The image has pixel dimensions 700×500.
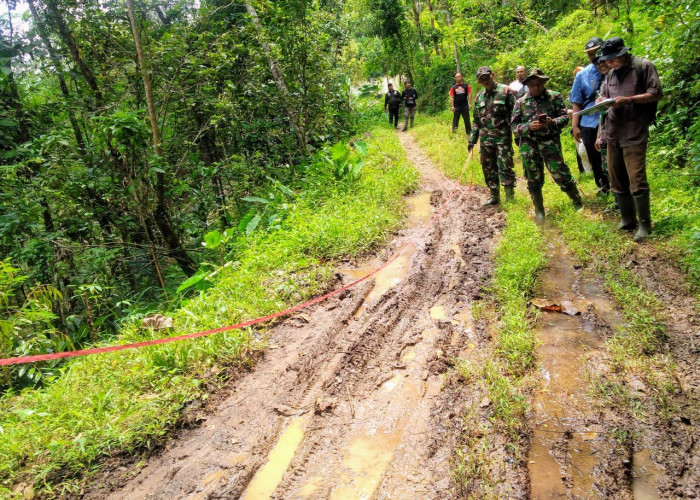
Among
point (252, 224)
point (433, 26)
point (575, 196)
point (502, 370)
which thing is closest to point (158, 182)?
point (252, 224)

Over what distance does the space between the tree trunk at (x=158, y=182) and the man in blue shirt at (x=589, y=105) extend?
6.14 m

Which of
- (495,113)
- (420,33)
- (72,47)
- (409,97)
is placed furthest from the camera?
(420,33)

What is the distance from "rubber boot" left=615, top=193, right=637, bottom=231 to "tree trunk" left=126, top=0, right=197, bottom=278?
6313 millimetres

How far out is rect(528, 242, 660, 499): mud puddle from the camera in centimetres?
221

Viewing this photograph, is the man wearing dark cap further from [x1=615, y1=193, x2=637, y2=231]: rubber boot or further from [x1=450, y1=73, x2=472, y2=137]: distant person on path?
[x1=450, y1=73, x2=472, y2=137]: distant person on path

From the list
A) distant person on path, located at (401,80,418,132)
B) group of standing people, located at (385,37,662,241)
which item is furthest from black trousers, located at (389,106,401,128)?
group of standing people, located at (385,37,662,241)

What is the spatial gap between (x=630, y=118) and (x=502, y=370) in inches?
121

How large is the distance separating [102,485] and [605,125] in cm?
566

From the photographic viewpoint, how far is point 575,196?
584 cm

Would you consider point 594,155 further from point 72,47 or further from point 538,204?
point 72,47

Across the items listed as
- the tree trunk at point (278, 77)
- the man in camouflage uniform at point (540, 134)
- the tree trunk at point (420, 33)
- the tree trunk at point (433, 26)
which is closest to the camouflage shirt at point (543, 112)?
the man in camouflage uniform at point (540, 134)

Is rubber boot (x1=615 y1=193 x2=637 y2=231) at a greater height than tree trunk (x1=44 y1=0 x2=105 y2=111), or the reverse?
tree trunk (x1=44 y1=0 x2=105 y2=111)

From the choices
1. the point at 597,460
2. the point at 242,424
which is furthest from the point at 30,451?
the point at 597,460

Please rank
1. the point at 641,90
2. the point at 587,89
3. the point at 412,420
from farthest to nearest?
the point at 587,89 → the point at 641,90 → the point at 412,420
